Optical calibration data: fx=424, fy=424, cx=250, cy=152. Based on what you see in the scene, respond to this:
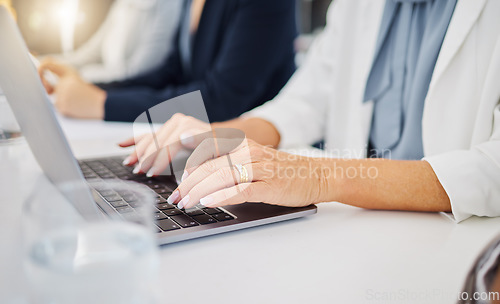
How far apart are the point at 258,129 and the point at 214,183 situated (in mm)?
435

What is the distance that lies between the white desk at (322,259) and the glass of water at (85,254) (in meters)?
0.12

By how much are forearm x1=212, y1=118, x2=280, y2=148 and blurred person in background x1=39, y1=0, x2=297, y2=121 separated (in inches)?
17.4

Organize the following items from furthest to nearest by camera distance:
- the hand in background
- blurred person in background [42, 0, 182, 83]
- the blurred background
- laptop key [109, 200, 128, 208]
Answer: the blurred background
blurred person in background [42, 0, 182, 83]
the hand in background
laptop key [109, 200, 128, 208]

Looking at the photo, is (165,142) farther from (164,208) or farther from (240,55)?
(240,55)

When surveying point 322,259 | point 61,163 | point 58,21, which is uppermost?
point 58,21

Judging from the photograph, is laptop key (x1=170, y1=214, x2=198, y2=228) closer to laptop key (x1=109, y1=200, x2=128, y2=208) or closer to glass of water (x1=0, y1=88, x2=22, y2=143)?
laptop key (x1=109, y1=200, x2=128, y2=208)

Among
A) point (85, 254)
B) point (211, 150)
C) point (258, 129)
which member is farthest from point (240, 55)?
point (85, 254)

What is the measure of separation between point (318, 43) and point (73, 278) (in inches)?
43.3

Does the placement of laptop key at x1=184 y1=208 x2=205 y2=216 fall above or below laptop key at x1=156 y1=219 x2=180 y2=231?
below

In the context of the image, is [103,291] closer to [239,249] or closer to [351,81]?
[239,249]

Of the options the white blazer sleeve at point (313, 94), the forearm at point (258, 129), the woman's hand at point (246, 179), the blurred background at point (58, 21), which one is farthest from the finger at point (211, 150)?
the blurred background at point (58, 21)

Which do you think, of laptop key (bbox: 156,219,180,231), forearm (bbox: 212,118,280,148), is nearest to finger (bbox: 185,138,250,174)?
laptop key (bbox: 156,219,180,231)

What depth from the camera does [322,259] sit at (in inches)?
18.3

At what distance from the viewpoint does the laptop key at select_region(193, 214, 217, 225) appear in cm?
51
